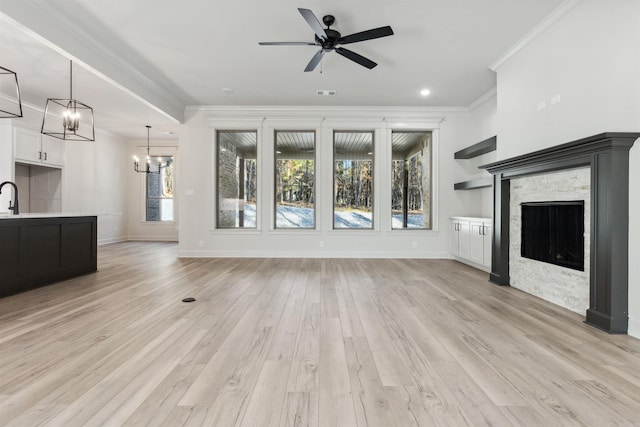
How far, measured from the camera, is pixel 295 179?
6.65 m

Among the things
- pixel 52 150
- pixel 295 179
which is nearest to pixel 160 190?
pixel 52 150

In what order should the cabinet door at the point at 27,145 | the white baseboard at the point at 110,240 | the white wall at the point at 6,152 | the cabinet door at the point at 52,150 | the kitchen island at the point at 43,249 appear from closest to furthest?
the kitchen island at the point at 43,249 < the white wall at the point at 6,152 < the cabinet door at the point at 27,145 < the cabinet door at the point at 52,150 < the white baseboard at the point at 110,240

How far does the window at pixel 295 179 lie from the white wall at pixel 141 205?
450cm

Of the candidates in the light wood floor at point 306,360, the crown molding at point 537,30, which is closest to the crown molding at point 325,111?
the crown molding at point 537,30

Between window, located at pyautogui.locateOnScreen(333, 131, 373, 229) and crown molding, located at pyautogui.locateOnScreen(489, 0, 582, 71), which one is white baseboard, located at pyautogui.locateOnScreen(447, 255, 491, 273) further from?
crown molding, located at pyautogui.locateOnScreen(489, 0, 582, 71)

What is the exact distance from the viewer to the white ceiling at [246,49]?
128 inches

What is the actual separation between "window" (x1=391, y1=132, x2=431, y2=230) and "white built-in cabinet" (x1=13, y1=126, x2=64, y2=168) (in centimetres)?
753

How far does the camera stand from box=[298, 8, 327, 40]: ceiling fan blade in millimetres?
2842

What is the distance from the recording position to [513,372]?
6.19ft

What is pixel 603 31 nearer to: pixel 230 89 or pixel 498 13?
pixel 498 13

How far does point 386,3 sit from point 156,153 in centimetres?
846

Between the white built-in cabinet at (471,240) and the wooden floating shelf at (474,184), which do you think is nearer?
the white built-in cabinet at (471,240)

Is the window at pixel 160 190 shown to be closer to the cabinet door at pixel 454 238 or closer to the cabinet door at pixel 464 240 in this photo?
the cabinet door at pixel 454 238

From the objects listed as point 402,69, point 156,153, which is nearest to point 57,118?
point 156,153
